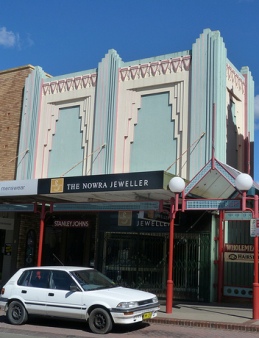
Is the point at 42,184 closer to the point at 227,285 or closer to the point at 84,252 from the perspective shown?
the point at 84,252

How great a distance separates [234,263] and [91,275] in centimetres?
663

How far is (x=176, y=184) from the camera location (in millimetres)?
13406

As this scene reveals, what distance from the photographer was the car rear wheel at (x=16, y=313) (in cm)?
1188

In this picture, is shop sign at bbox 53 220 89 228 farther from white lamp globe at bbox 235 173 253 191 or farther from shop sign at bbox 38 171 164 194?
white lamp globe at bbox 235 173 253 191

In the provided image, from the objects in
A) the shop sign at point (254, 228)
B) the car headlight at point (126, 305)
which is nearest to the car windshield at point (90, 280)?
the car headlight at point (126, 305)

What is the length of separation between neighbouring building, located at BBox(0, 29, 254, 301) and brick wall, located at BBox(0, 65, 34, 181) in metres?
0.48

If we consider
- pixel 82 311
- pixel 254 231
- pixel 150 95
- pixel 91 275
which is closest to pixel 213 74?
pixel 150 95

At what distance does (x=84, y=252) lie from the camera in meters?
20.1

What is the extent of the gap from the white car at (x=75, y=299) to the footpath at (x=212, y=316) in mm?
1204

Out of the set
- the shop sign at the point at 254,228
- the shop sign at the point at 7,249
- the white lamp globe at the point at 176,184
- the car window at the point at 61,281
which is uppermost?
the white lamp globe at the point at 176,184

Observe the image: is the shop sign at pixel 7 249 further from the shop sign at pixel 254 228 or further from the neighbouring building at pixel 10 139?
the shop sign at pixel 254 228

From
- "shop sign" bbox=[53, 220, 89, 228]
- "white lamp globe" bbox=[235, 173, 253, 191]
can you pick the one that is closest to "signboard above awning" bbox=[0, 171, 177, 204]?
"shop sign" bbox=[53, 220, 89, 228]

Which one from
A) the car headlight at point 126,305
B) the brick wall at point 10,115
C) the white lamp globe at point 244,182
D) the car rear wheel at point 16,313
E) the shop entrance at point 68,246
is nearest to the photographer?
the car headlight at point 126,305

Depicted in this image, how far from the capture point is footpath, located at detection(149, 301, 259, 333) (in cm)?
1158
